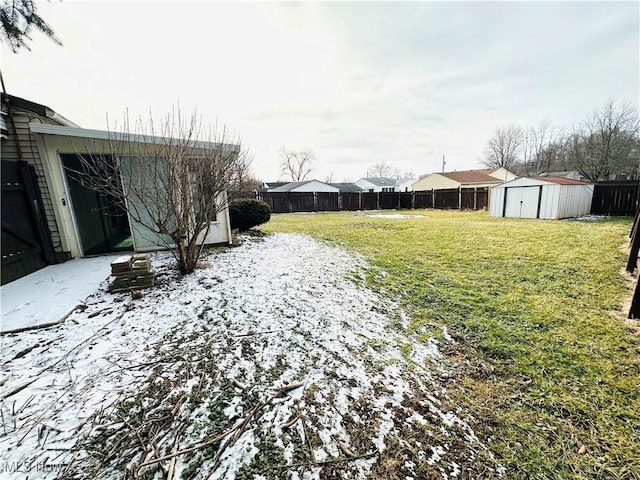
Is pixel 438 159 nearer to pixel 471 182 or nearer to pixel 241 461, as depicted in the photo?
pixel 471 182

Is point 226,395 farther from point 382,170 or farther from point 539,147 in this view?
point 382,170

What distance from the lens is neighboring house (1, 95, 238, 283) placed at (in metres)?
4.46

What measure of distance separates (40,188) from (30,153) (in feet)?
2.17

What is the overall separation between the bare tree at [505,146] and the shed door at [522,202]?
33387mm

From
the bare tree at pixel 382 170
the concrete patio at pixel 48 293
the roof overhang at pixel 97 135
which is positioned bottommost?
the concrete patio at pixel 48 293

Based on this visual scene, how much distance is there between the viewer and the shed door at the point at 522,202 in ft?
40.6

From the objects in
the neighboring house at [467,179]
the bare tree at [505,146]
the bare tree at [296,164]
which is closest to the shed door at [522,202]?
the neighboring house at [467,179]

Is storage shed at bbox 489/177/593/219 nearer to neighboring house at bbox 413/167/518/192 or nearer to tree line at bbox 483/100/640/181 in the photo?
tree line at bbox 483/100/640/181

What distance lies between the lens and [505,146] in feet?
131

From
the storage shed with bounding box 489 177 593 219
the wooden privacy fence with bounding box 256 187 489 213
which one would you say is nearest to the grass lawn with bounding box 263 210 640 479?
the storage shed with bounding box 489 177 593 219

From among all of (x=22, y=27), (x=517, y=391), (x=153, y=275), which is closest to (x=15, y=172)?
(x=22, y=27)

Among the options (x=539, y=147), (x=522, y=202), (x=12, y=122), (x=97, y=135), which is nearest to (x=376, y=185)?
(x=539, y=147)

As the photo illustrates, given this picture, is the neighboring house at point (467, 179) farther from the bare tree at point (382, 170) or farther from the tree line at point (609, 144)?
the bare tree at point (382, 170)

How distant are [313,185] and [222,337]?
1215 inches
